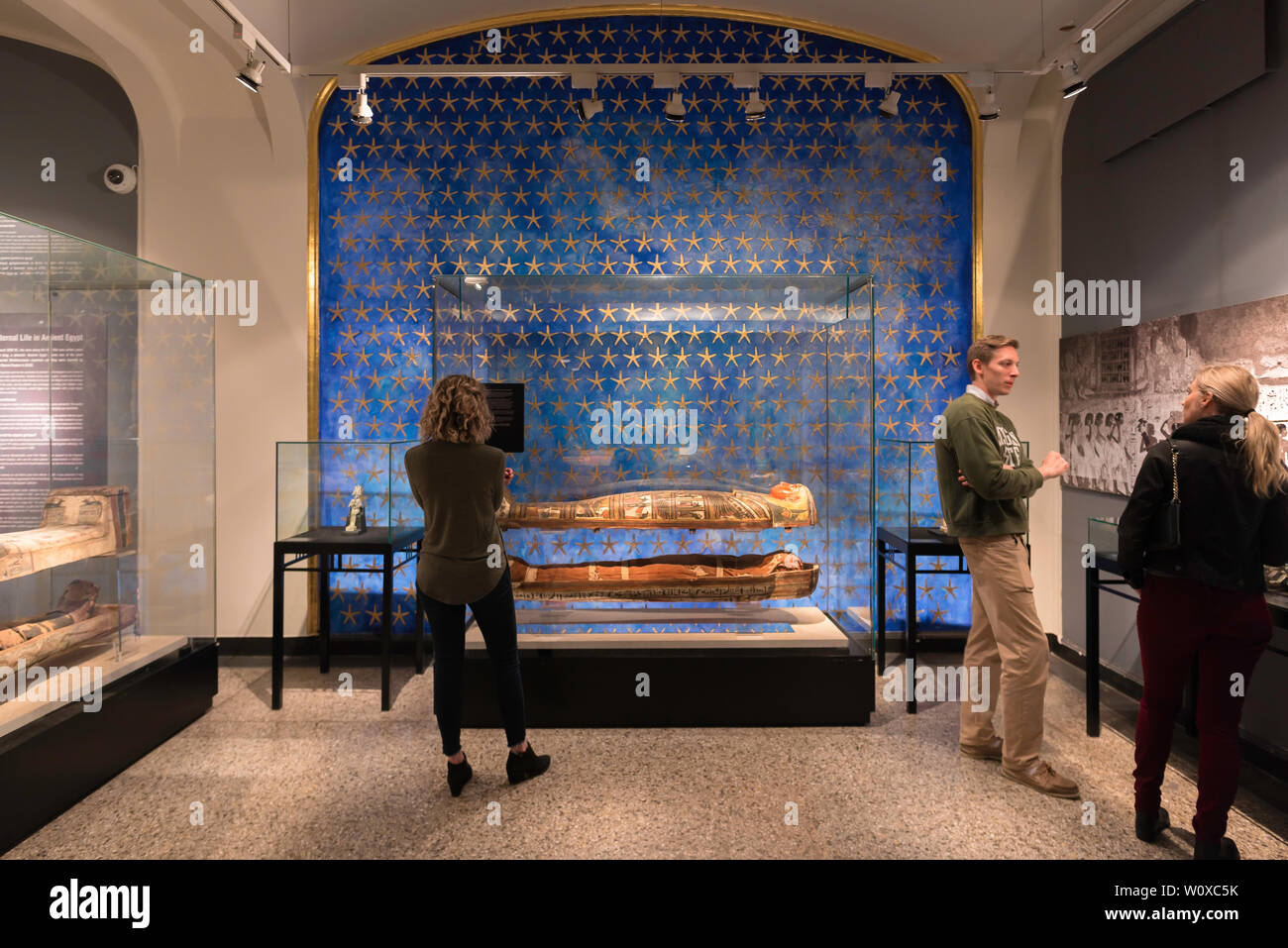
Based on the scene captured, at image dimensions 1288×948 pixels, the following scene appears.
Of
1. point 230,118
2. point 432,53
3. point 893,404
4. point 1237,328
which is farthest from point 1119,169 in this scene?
point 230,118

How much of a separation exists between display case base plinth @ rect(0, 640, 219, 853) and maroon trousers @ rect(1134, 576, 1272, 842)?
4098mm

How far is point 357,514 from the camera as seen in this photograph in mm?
4113

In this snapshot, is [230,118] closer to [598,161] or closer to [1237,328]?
[598,161]

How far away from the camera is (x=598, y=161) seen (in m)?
4.76

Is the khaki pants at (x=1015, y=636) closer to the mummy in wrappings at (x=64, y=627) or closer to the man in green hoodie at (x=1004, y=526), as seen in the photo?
the man in green hoodie at (x=1004, y=526)

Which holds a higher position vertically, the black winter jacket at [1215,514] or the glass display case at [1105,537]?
the black winter jacket at [1215,514]

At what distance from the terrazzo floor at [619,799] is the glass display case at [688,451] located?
65cm

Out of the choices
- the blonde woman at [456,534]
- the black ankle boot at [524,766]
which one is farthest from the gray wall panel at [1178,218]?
the blonde woman at [456,534]

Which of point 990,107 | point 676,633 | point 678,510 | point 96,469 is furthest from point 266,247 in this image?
point 990,107

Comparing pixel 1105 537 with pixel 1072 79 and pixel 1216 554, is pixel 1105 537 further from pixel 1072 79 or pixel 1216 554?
pixel 1072 79

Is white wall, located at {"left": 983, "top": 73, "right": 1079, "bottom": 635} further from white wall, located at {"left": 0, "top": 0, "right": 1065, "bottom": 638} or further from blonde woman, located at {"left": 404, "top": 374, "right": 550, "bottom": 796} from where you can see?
blonde woman, located at {"left": 404, "top": 374, "right": 550, "bottom": 796}

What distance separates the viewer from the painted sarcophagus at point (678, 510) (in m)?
3.68

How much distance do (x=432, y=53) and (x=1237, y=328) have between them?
493 cm

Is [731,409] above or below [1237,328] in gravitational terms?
below
